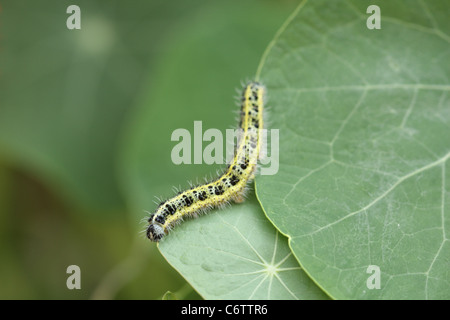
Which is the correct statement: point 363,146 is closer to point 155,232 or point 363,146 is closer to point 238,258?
point 238,258

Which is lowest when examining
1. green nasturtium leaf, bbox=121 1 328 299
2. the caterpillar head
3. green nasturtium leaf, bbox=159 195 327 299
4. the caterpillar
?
green nasturtium leaf, bbox=159 195 327 299

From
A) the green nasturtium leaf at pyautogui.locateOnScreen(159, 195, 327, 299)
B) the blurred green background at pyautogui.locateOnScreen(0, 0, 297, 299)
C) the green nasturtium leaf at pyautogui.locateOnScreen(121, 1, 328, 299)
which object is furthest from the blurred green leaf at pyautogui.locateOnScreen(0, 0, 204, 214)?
the green nasturtium leaf at pyautogui.locateOnScreen(159, 195, 327, 299)

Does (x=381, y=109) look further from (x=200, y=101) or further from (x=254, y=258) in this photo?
(x=200, y=101)

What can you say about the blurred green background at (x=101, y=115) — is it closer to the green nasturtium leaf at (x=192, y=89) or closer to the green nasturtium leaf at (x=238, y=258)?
the green nasturtium leaf at (x=192, y=89)

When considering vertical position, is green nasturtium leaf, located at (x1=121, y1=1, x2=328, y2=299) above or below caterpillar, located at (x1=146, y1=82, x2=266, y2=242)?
above

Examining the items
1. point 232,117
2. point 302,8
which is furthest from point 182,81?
point 302,8

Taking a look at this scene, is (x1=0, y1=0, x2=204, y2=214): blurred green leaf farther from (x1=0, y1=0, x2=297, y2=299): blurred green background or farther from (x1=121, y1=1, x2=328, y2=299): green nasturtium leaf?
(x1=121, y1=1, x2=328, y2=299): green nasturtium leaf
